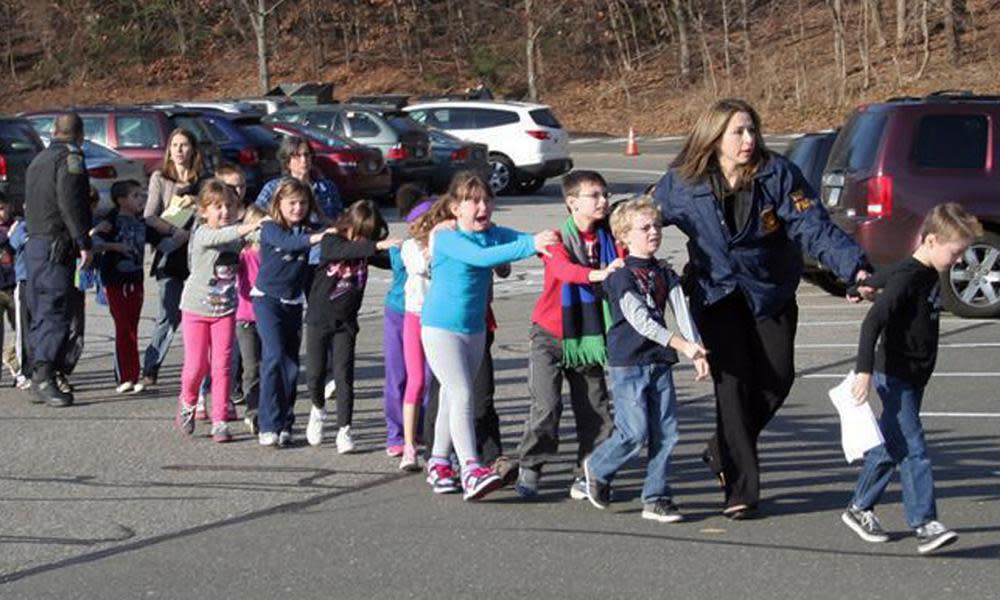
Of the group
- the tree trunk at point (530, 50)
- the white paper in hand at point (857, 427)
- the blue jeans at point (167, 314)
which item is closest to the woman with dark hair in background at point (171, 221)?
the blue jeans at point (167, 314)

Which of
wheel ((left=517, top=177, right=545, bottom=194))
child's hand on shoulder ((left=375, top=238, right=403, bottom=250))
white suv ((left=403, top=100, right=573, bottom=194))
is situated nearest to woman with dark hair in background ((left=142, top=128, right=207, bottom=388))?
child's hand on shoulder ((left=375, top=238, right=403, bottom=250))

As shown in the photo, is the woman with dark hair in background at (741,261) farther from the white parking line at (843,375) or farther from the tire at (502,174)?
the tire at (502,174)

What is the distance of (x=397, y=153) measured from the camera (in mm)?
30031

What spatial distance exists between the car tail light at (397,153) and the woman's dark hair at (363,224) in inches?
796

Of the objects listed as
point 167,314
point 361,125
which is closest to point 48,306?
point 167,314

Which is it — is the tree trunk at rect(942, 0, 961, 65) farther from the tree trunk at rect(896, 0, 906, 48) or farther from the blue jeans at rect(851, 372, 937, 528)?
the blue jeans at rect(851, 372, 937, 528)

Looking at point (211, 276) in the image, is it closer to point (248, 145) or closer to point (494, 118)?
point (248, 145)

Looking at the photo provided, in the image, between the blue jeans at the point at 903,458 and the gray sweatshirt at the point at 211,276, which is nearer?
the blue jeans at the point at 903,458

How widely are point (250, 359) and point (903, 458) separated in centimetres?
449

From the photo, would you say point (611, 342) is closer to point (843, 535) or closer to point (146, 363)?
point (843, 535)

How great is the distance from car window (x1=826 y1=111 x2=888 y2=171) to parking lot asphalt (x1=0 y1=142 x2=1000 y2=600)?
3.82m

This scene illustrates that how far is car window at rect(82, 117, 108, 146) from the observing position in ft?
88.9

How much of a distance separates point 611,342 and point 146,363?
5.01 meters

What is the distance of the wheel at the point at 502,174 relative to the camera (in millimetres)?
32219
